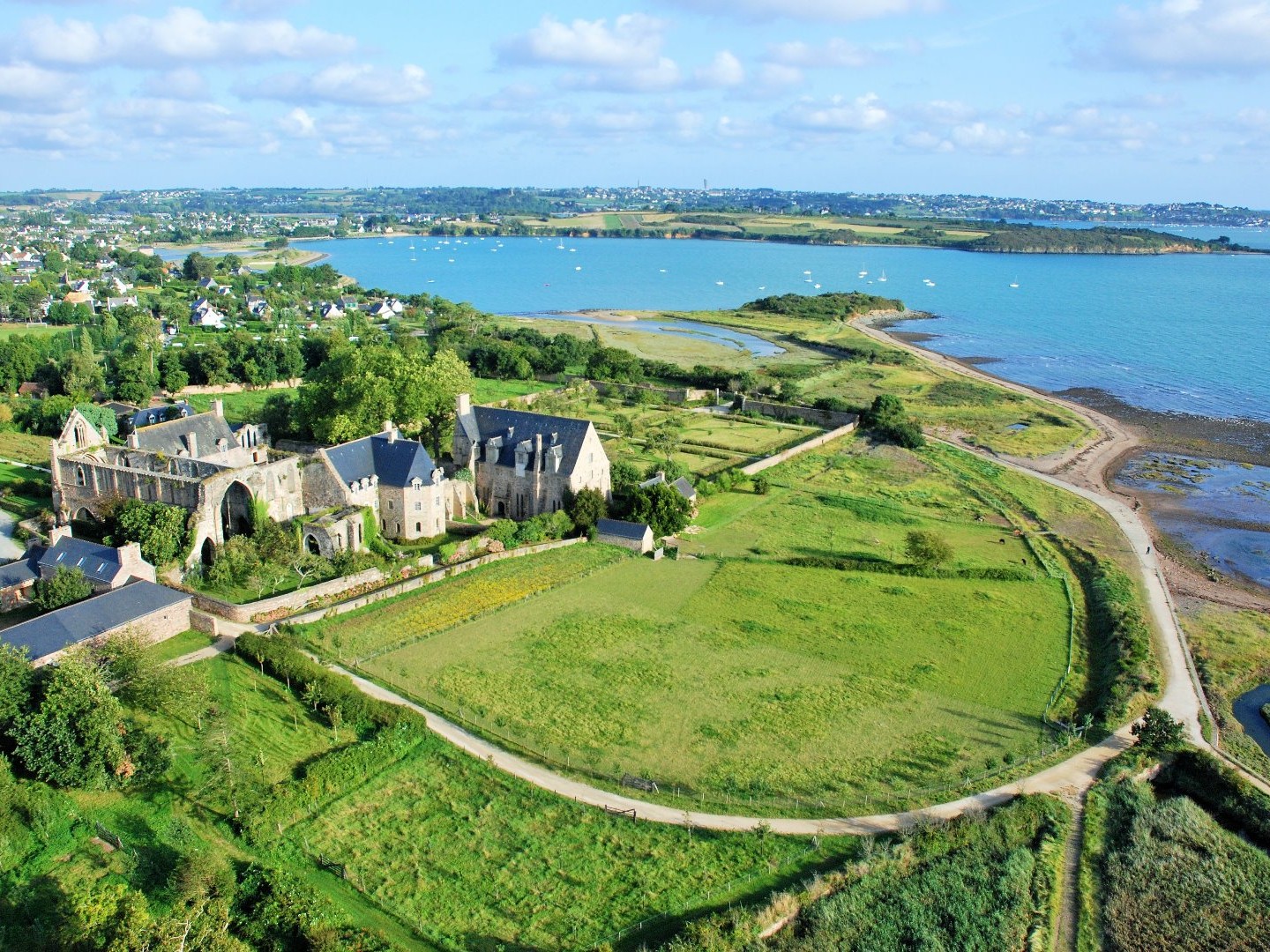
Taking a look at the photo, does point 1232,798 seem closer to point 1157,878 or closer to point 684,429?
point 1157,878

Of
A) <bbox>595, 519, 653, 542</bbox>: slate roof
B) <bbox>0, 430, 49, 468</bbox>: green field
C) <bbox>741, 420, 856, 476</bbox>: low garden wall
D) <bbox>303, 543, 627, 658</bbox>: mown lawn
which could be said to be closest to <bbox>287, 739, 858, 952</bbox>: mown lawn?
<bbox>303, 543, 627, 658</bbox>: mown lawn

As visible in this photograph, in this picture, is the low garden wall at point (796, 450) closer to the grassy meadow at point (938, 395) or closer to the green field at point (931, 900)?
the grassy meadow at point (938, 395)

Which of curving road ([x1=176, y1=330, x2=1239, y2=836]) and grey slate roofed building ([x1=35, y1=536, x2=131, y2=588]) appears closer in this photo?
curving road ([x1=176, y1=330, x2=1239, y2=836])

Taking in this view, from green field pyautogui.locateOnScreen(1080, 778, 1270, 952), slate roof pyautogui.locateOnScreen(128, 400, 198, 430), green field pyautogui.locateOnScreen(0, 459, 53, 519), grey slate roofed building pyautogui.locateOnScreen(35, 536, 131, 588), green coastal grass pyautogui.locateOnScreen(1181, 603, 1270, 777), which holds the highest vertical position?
grey slate roofed building pyautogui.locateOnScreen(35, 536, 131, 588)

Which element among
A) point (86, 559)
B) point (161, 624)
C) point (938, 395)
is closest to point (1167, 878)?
point (161, 624)

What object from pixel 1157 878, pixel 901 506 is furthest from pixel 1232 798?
pixel 901 506

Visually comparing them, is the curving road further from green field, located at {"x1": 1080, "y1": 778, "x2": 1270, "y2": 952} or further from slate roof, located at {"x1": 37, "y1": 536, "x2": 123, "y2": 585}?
slate roof, located at {"x1": 37, "y1": 536, "x2": 123, "y2": 585}

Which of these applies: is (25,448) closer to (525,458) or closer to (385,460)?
(385,460)
